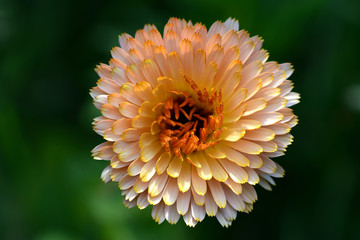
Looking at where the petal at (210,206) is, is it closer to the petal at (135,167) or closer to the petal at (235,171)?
the petal at (235,171)

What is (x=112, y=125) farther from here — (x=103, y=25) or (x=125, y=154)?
(x=103, y=25)

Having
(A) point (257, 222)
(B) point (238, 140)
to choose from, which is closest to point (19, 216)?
(A) point (257, 222)

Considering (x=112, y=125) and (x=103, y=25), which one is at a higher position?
(x=103, y=25)

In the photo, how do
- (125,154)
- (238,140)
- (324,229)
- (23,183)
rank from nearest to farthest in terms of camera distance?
(125,154) < (238,140) < (324,229) < (23,183)

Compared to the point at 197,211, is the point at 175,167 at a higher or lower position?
higher

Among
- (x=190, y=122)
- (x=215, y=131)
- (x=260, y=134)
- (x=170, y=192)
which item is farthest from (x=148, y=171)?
(x=260, y=134)

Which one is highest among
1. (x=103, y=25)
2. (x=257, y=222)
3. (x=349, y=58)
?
(x=349, y=58)

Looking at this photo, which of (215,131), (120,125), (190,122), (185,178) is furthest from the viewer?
(190,122)

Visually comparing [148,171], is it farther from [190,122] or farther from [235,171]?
[190,122]
